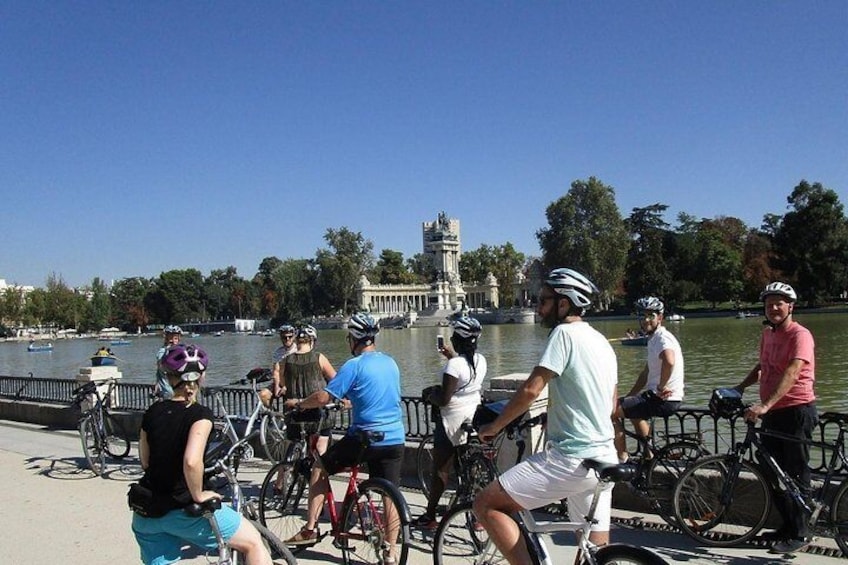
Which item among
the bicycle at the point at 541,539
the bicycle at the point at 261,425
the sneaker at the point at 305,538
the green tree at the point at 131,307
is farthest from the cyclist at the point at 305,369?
Answer: the green tree at the point at 131,307

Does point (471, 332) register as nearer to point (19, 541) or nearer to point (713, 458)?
point (713, 458)

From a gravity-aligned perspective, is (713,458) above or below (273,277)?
below

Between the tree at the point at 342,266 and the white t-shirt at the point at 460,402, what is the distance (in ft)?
395

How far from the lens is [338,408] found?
6168 mm

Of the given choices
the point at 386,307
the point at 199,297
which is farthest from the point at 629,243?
the point at 199,297

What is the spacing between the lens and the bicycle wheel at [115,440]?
10.4 meters

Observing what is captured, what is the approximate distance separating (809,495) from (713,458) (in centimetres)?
72

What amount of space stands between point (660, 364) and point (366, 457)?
294 centimetres

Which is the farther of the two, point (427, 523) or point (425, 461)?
point (425, 461)

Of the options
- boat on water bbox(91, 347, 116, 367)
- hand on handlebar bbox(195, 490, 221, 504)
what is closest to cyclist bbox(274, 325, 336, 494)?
hand on handlebar bbox(195, 490, 221, 504)

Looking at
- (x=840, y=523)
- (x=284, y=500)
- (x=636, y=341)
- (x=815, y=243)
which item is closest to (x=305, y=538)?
(x=284, y=500)

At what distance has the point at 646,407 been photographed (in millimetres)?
6594

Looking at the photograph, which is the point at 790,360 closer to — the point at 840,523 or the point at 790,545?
the point at 840,523

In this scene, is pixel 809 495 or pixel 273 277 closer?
pixel 809 495
